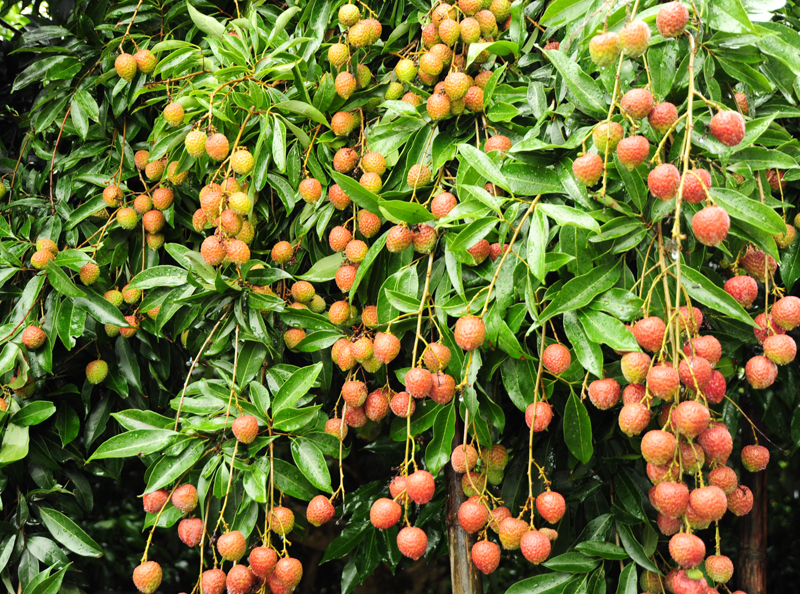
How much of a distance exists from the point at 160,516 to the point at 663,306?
995 mm

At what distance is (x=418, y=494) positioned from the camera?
111cm

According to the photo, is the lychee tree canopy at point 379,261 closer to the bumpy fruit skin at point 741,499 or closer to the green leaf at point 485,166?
the green leaf at point 485,166

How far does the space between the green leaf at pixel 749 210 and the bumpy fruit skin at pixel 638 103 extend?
150mm

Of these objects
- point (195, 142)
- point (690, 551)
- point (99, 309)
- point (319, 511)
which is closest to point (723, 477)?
point (690, 551)

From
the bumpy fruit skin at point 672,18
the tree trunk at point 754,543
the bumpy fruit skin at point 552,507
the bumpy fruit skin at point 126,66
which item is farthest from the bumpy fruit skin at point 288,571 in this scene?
the tree trunk at point 754,543

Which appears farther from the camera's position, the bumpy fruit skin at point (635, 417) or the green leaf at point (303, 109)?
the green leaf at point (303, 109)

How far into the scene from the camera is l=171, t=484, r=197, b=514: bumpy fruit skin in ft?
4.18

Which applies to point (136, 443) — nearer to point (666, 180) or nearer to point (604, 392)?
point (604, 392)

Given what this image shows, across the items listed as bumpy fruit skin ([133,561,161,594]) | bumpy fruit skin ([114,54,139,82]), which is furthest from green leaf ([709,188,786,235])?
bumpy fruit skin ([114,54,139,82])

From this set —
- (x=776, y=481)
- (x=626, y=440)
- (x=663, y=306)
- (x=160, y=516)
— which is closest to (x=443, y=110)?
(x=663, y=306)

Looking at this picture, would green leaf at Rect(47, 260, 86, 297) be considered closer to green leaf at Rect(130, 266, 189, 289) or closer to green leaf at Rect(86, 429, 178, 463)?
green leaf at Rect(130, 266, 189, 289)

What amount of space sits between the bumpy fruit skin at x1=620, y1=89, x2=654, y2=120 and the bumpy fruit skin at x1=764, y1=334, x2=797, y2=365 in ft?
1.29

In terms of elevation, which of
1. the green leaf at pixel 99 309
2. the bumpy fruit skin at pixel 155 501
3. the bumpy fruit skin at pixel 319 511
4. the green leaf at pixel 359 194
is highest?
the green leaf at pixel 359 194

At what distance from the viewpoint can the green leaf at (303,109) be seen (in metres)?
1.38
